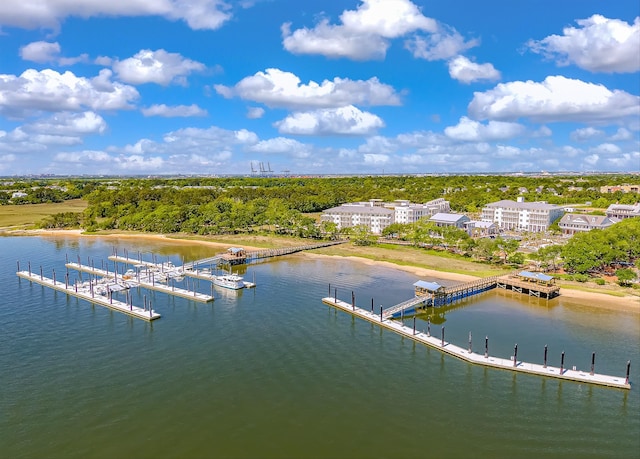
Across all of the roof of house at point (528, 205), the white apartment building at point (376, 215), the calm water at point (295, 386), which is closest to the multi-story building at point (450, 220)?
the white apartment building at point (376, 215)

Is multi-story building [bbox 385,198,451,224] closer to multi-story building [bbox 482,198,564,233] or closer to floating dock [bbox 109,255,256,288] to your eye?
multi-story building [bbox 482,198,564,233]

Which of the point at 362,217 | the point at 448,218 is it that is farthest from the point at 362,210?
the point at 448,218

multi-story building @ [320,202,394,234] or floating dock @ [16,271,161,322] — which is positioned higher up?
multi-story building @ [320,202,394,234]

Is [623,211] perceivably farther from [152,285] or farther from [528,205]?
[152,285]

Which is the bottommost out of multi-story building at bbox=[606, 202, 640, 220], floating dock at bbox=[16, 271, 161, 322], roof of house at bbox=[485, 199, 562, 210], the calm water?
the calm water

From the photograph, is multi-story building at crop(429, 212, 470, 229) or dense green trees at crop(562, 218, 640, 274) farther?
multi-story building at crop(429, 212, 470, 229)

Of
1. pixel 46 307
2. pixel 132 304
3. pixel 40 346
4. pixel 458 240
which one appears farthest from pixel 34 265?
pixel 458 240

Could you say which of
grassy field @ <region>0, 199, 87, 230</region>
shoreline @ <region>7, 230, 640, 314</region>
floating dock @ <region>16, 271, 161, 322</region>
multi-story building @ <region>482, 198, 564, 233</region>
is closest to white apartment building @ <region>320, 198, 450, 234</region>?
multi-story building @ <region>482, 198, 564, 233</region>
